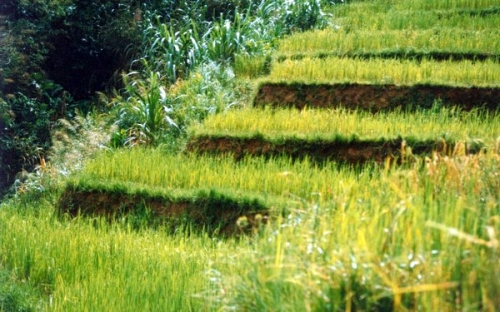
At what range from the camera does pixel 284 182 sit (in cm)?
578

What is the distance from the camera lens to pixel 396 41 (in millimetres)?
9461

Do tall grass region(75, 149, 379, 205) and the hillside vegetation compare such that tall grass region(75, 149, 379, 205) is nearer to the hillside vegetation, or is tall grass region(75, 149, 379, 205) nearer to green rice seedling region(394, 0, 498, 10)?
Result: the hillside vegetation

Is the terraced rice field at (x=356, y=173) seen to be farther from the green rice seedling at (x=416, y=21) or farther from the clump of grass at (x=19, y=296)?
the clump of grass at (x=19, y=296)

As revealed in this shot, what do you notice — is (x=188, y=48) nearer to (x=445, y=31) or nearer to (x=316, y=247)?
(x=445, y=31)

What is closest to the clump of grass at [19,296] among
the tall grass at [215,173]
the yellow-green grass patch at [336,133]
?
the tall grass at [215,173]

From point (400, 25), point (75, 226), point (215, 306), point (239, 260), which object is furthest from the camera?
point (400, 25)

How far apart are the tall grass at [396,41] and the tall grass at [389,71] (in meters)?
0.50

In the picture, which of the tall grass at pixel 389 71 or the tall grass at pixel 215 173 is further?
the tall grass at pixel 389 71

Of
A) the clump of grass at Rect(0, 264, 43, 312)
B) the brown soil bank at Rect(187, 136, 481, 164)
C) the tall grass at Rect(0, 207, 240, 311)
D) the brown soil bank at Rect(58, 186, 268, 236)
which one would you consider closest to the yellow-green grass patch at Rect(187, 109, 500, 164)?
the brown soil bank at Rect(187, 136, 481, 164)

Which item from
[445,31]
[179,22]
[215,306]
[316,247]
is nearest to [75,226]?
[215,306]

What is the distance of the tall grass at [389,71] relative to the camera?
7.75 meters

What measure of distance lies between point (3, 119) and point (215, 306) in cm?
782

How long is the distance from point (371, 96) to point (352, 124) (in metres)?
1.08

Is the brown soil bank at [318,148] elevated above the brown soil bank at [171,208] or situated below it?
above
